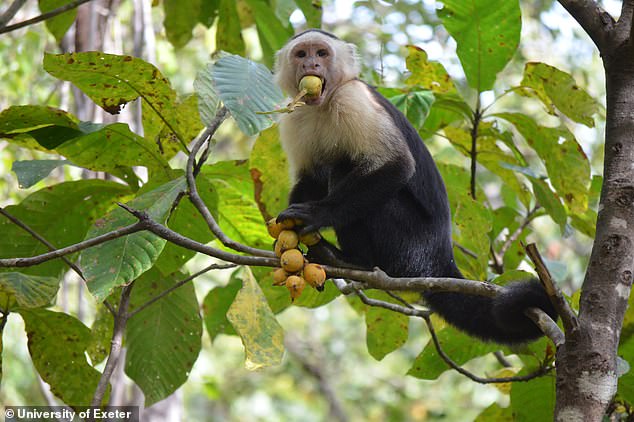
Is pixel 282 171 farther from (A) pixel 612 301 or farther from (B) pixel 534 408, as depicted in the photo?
(A) pixel 612 301

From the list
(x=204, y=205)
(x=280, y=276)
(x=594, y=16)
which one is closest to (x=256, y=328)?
(x=280, y=276)

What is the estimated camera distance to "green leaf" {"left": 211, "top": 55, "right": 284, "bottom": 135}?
205 cm

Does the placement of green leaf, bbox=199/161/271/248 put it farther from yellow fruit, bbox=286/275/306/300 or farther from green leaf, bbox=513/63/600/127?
green leaf, bbox=513/63/600/127

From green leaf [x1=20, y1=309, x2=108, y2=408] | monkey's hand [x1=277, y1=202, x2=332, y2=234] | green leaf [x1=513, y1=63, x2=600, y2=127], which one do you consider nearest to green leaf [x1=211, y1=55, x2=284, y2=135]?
monkey's hand [x1=277, y1=202, x2=332, y2=234]

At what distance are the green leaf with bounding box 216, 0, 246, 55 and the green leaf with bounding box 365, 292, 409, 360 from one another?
1.59 meters

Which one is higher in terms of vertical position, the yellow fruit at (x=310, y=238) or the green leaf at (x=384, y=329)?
the yellow fruit at (x=310, y=238)

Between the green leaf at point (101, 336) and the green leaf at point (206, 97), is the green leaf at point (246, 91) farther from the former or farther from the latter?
the green leaf at point (101, 336)

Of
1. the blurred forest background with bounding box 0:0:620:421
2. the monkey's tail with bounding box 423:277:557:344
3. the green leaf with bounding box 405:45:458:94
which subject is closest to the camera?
the monkey's tail with bounding box 423:277:557:344

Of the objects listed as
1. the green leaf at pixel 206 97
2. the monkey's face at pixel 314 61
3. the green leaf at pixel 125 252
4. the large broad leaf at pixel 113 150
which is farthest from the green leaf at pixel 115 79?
the monkey's face at pixel 314 61

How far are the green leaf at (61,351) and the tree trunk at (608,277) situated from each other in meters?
1.66

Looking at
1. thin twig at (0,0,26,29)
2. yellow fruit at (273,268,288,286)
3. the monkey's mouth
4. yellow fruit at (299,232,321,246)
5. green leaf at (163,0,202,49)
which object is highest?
green leaf at (163,0,202,49)

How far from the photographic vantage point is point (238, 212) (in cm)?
312

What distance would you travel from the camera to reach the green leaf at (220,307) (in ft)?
11.1

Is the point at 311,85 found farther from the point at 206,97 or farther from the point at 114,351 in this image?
the point at 114,351
